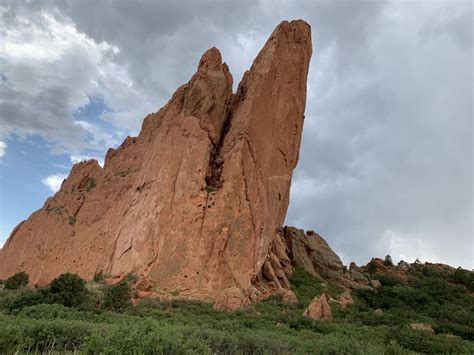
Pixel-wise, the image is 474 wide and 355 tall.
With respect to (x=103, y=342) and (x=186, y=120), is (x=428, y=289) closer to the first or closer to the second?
(x=186, y=120)

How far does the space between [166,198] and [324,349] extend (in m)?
15.7

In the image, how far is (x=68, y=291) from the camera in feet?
52.4

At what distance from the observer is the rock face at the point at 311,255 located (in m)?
35.4

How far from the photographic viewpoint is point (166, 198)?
23.6 meters

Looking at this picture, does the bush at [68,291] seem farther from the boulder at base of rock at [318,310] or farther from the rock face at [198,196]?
the boulder at base of rock at [318,310]

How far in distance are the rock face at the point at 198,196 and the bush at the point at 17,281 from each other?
620 millimetres

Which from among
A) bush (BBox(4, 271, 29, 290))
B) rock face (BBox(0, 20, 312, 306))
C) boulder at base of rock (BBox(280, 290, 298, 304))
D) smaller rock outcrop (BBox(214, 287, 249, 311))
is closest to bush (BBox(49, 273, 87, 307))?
rock face (BBox(0, 20, 312, 306))

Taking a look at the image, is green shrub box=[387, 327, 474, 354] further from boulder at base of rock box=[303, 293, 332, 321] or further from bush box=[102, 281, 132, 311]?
bush box=[102, 281, 132, 311]

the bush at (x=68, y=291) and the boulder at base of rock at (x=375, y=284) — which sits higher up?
the boulder at base of rock at (x=375, y=284)

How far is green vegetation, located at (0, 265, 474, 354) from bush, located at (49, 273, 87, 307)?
0.12ft

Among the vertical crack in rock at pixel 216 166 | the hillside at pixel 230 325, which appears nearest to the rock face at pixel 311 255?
the hillside at pixel 230 325

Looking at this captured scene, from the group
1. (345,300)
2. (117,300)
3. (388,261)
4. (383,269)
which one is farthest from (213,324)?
(388,261)

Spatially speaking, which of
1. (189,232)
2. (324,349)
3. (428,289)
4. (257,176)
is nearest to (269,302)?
(189,232)

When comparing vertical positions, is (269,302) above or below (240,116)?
below
